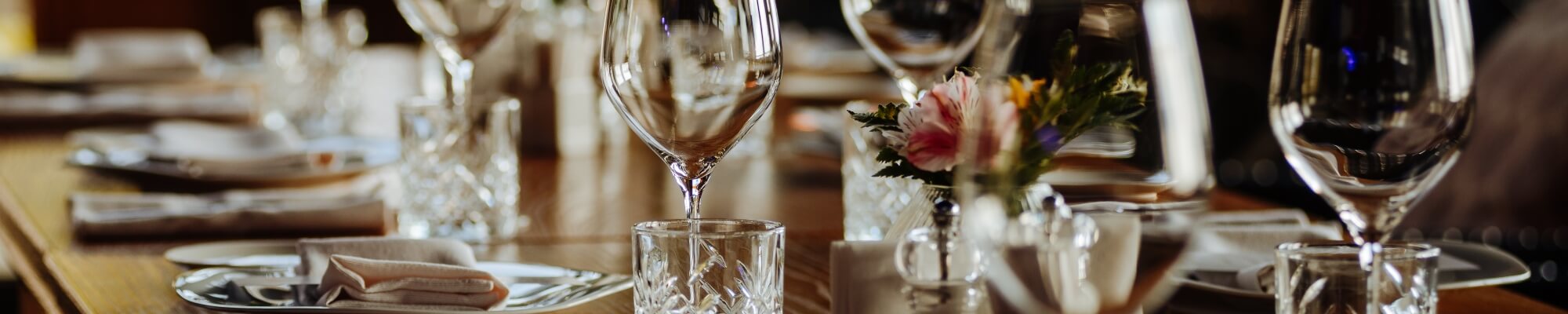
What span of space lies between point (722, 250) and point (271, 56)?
1.49 meters

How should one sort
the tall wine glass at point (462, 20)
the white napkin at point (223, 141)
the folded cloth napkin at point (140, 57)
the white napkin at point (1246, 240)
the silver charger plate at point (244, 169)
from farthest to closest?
the folded cloth napkin at point (140, 57)
the white napkin at point (223, 141)
the silver charger plate at point (244, 169)
the tall wine glass at point (462, 20)
the white napkin at point (1246, 240)

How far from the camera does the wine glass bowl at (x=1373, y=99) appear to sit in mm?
560

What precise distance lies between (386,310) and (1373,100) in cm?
40

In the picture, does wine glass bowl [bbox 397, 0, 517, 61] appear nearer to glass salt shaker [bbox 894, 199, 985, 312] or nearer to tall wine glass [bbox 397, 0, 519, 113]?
tall wine glass [bbox 397, 0, 519, 113]

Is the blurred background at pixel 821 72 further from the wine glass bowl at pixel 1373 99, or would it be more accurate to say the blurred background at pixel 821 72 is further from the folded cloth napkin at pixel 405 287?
the folded cloth napkin at pixel 405 287

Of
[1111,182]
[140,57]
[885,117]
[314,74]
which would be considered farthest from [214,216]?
[140,57]

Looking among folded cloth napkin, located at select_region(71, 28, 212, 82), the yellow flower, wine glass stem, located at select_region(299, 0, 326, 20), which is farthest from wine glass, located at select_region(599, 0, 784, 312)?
folded cloth napkin, located at select_region(71, 28, 212, 82)

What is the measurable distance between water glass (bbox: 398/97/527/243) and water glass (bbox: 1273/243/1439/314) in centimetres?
58

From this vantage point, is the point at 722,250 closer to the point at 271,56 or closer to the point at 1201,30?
the point at 271,56

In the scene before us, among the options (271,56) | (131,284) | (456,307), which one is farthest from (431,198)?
(271,56)

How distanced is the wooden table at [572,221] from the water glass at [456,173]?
35 mm

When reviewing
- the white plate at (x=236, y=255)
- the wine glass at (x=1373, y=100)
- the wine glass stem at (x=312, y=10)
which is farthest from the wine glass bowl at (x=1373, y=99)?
the wine glass stem at (x=312, y=10)

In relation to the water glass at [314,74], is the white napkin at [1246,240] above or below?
below

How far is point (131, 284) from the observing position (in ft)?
2.51
